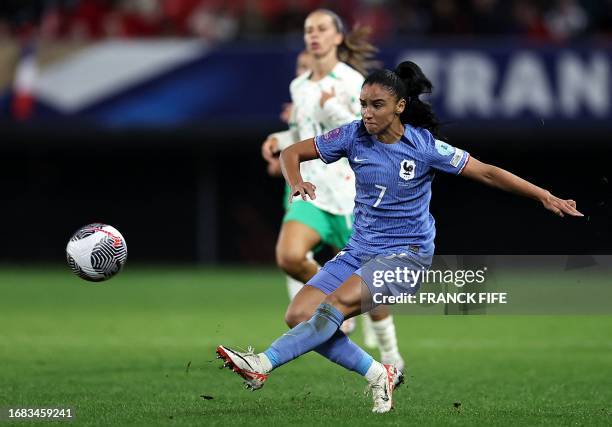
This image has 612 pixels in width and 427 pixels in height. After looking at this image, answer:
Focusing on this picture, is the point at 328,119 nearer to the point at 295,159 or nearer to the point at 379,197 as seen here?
the point at 295,159

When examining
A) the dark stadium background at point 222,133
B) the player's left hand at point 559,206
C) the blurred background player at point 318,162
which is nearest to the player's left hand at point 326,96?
the blurred background player at point 318,162

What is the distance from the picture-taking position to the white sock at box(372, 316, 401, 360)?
9.12 m

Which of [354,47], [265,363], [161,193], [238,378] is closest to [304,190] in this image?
[265,363]

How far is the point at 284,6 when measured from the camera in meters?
20.0

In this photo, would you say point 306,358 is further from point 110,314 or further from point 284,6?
point 284,6

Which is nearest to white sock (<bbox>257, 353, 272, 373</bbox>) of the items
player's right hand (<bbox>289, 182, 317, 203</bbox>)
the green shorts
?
player's right hand (<bbox>289, 182, 317, 203</bbox>)

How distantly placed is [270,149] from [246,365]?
2.88 m

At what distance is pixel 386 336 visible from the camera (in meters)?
9.16

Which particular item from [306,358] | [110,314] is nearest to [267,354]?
[306,358]

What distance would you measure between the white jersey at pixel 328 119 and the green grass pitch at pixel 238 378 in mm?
1262

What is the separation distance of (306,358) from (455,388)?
6.68 ft

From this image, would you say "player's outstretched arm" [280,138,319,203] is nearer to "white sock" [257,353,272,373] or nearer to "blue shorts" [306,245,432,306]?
"blue shorts" [306,245,432,306]

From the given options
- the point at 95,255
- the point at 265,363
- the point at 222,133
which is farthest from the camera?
the point at 222,133

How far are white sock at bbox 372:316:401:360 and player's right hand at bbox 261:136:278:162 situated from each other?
1.38m
